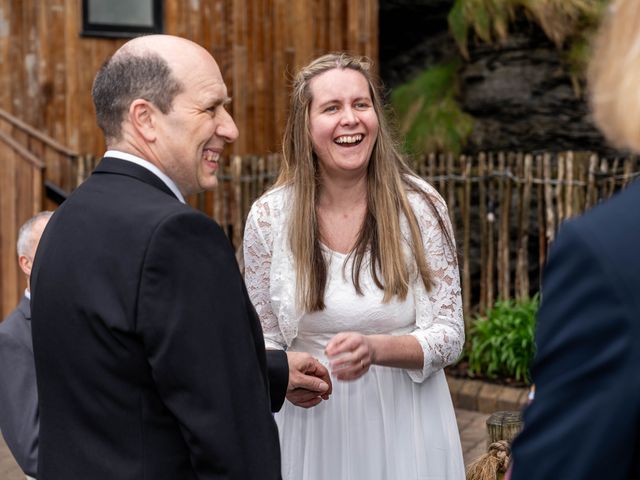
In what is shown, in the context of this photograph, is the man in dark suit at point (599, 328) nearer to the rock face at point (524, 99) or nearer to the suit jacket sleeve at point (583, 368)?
the suit jacket sleeve at point (583, 368)

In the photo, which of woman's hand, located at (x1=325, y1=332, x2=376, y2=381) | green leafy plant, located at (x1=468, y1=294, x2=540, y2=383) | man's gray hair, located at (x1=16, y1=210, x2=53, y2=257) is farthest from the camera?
green leafy plant, located at (x1=468, y1=294, x2=540, y2=383)

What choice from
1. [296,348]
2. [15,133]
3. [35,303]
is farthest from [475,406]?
[35,303]

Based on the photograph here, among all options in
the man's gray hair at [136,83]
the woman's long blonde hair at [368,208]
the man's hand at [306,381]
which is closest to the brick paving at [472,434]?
the woman's long blonde hair at [368,208]

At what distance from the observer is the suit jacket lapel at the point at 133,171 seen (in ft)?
7.56

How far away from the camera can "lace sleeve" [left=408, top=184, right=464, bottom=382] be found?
3.29 metres

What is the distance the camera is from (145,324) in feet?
6.78

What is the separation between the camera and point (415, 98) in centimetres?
1105

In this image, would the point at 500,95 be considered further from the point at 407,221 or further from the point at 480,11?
the point at 407,221

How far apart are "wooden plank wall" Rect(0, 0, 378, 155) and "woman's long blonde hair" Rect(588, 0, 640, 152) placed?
8.08 m

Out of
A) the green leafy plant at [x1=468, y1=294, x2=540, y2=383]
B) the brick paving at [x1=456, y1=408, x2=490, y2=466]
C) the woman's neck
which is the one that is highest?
the woman's neck

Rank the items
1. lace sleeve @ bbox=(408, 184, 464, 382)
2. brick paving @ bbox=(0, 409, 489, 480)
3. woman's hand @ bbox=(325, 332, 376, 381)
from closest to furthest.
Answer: woman's hand @ bbox=(325, 332, 376, 381) < lace sleeve @ bbox=(408, 184, 464, 382) < brick paving @ bbox=(0, 409, 489, 480)

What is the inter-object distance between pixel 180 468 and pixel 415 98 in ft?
30.2

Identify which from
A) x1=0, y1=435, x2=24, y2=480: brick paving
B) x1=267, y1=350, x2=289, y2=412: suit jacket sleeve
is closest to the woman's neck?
x1=267, y1=350, x2=289, y2=412: suit jacket sleeve

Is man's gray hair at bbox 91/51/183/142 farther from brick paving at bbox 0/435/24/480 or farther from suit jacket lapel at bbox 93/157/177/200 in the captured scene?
brick paving at bbox 0/435/24/480
